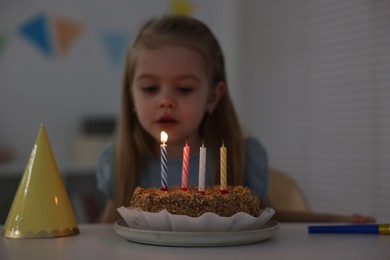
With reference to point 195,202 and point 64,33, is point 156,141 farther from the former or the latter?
point 64,33

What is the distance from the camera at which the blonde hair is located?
57.9 inches

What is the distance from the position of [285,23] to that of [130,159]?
6.88 ft

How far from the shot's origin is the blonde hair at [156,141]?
147 centimetres

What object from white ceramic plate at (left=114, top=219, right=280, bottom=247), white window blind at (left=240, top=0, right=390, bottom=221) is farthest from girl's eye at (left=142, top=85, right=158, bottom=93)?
white window blind at (left=240, top=0, right=390, bottom=221)

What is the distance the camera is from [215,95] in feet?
5.05

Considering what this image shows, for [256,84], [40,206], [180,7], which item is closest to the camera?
[40,206]

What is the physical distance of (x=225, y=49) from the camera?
3.87 meters

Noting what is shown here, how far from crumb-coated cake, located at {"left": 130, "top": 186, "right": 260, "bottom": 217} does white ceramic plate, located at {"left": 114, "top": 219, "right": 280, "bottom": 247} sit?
44mm

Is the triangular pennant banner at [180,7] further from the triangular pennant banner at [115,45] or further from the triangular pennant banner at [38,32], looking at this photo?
the triangular pennant banner at [38,32]

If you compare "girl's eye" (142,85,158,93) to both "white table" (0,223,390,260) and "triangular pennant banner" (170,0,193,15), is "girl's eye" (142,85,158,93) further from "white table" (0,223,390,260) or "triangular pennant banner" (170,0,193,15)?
"triangular pennant banner" (170,0,193,15)

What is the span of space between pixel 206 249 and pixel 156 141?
812mm

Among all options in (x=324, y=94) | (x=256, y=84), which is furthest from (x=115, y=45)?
(x=324, y=94)

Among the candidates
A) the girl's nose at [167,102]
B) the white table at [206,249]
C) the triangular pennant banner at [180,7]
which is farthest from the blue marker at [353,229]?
the triangular pennant banner at [180,7]

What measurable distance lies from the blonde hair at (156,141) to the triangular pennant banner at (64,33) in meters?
2.16
